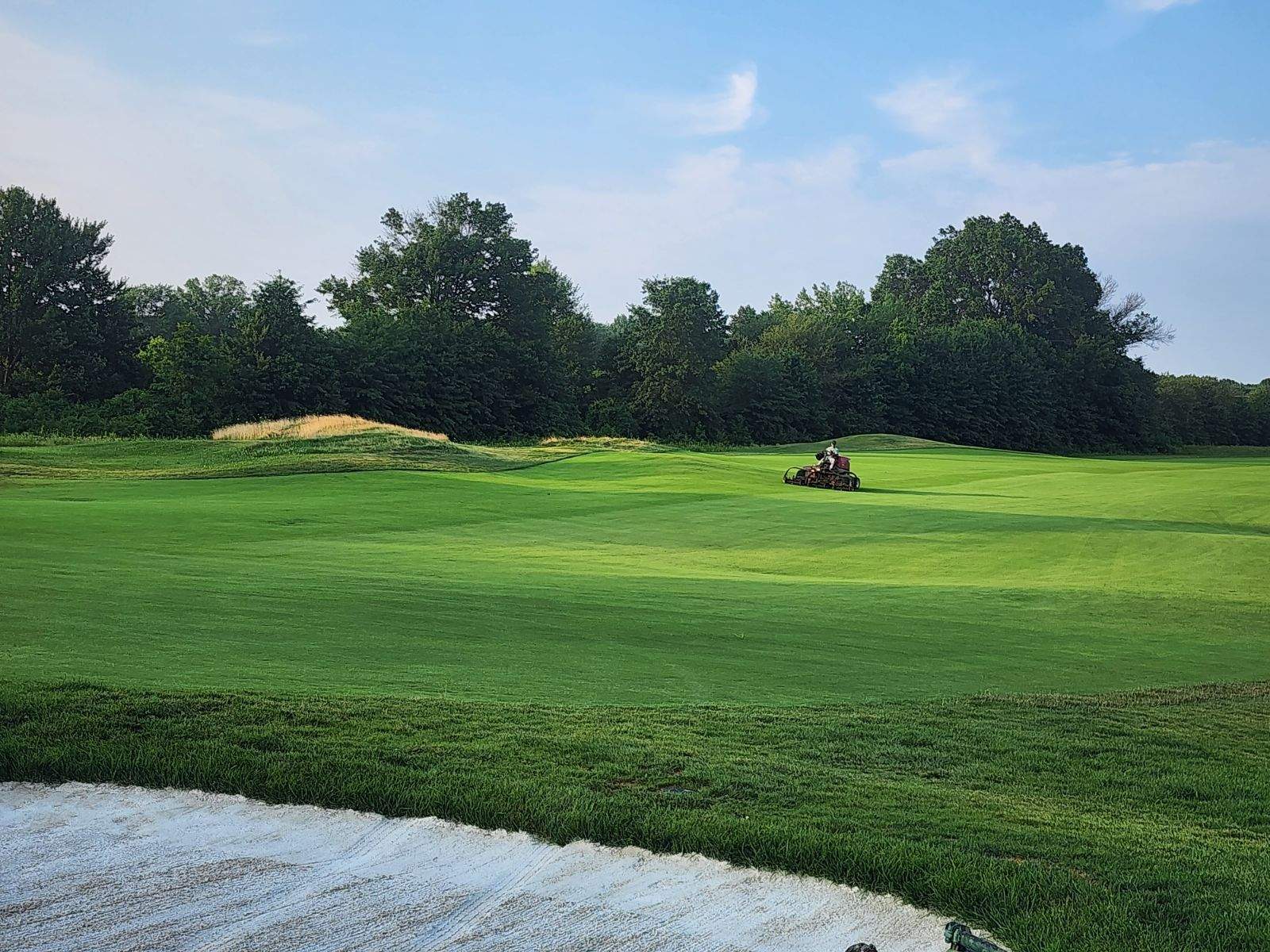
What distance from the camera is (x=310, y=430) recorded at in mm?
48969

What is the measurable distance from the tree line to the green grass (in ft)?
Answer: 138

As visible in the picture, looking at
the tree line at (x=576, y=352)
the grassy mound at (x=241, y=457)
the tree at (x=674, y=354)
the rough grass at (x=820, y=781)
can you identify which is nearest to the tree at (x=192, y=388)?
the tree line at (x=576, y=352)

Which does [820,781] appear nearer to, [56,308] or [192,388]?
[192,388]

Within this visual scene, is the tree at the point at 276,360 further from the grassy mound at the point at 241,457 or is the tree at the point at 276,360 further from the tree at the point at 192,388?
the grassy mound at the point at 241,457

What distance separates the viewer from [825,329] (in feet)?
314

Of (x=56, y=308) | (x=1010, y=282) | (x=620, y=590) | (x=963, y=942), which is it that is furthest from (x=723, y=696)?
(x=1010, y=282)

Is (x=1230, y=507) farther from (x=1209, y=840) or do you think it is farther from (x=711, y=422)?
(x=711, y=422)

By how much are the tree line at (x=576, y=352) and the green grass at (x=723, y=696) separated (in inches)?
1659

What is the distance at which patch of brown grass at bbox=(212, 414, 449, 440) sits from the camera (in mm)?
47156

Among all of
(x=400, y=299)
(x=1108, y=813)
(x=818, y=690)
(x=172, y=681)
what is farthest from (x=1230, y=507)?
(x=400, y=299)

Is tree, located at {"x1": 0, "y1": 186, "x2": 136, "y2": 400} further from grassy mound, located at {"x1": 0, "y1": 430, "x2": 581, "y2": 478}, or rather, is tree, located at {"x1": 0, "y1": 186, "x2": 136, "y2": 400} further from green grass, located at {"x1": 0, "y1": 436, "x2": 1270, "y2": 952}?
green grass, located at {"x1": 0, "y1": 436, "x2": 1270, "y2": 952}

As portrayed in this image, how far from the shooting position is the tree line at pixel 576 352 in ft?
207

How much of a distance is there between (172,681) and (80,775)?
2000 mm

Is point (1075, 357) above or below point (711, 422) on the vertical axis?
above
